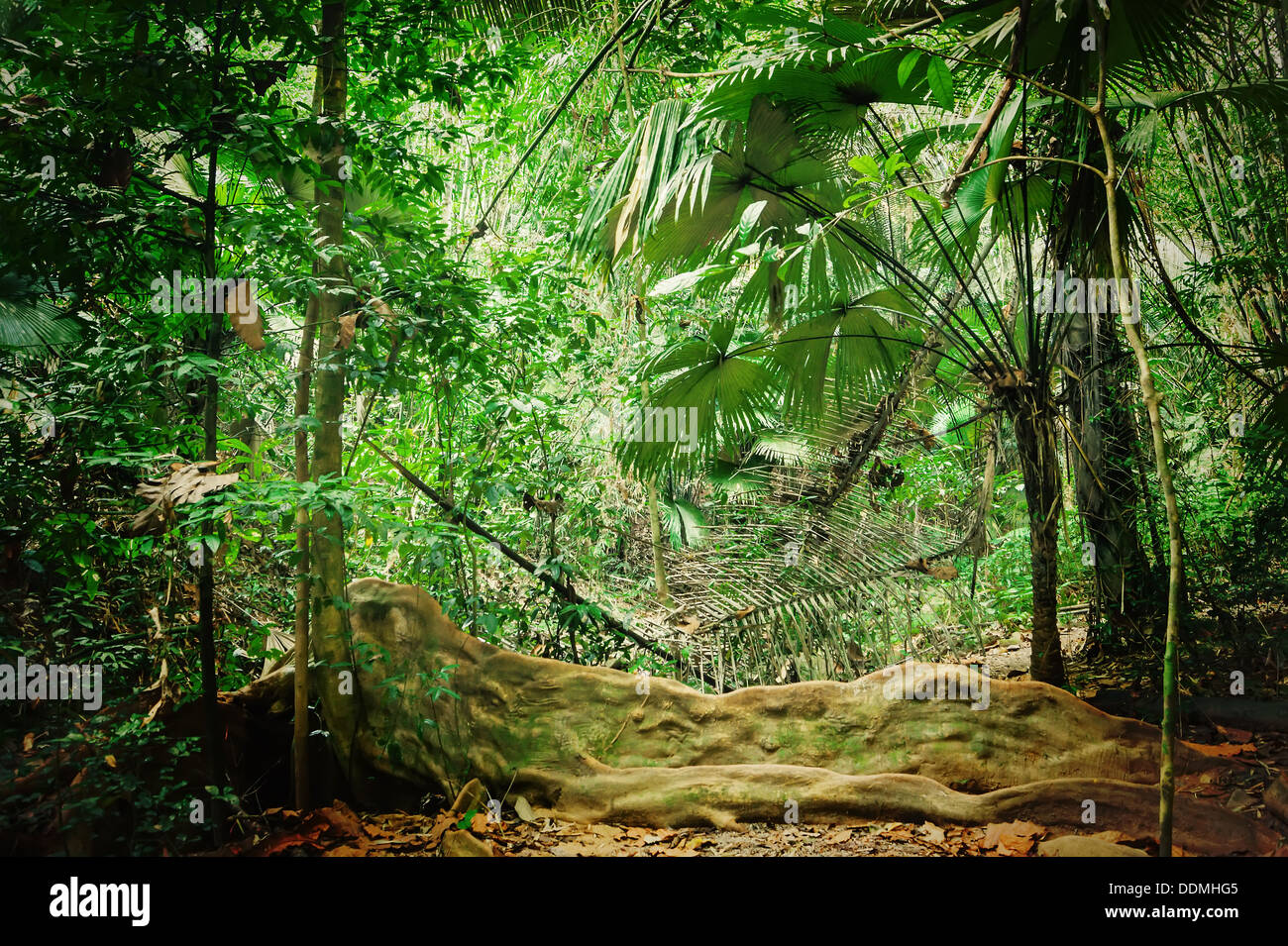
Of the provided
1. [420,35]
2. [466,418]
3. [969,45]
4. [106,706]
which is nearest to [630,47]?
[420,35]

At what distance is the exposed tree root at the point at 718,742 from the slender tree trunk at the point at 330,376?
193 millimetres

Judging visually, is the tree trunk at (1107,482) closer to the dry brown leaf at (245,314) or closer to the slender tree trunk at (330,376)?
the slender tree trunk at (330,376)

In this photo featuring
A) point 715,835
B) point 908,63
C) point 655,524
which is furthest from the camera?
point 655,524

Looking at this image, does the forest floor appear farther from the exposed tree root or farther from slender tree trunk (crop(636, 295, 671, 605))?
slender tree trunk (crop(636, 295, 671, 605))

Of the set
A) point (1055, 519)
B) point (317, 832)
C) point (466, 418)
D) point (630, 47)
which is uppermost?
point (630, 47)

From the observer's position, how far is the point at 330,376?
333 centimetres

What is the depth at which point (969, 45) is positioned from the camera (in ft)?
11.0

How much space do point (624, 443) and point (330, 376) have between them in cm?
144

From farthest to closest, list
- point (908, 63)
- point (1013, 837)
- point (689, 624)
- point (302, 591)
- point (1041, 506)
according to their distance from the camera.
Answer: point (689, 624) → point (1041, 506) → point (302, 591) → point (1013, 837) → point (908, 63)

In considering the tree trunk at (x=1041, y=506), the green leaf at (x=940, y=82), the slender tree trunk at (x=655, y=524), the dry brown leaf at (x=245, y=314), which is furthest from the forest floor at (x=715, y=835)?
the green leaf at (x=940, y=82)

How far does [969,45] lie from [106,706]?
444cm

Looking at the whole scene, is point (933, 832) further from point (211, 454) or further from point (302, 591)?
point (211, 454)

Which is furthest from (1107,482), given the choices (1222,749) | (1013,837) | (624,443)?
(624,443)
